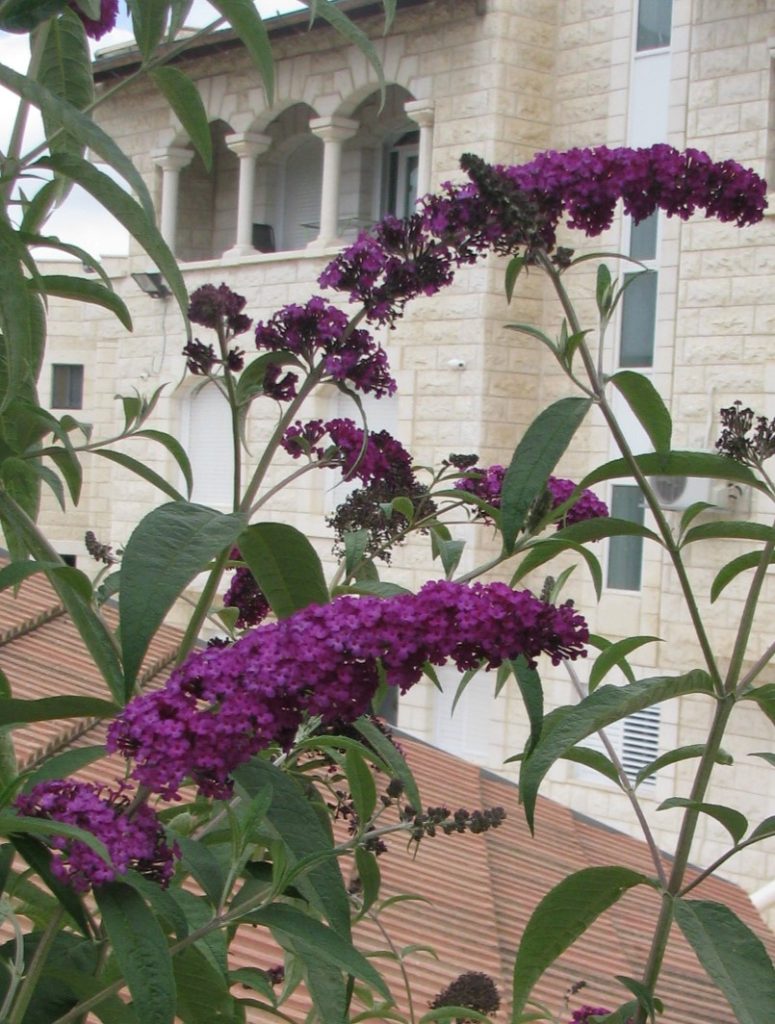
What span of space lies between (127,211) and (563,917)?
55 centimetres

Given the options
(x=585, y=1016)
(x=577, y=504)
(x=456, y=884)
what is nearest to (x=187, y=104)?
(x=577, y=504)

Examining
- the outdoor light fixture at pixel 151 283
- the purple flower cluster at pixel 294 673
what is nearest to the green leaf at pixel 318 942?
the purple flower cluster at pixel 294 673

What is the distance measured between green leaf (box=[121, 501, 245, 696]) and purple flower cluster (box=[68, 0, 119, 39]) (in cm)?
58

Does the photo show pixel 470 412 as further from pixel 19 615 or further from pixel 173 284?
pixel 173 284

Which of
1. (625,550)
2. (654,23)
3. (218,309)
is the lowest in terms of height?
(625,550)

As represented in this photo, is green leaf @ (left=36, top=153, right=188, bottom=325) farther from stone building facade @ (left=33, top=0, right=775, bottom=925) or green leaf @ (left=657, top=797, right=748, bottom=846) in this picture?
stone building facade @ (left=33, top=0, right=775, bottom=925)

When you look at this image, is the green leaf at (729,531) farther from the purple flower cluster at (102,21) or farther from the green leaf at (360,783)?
the purple flower cluster at (102,21)

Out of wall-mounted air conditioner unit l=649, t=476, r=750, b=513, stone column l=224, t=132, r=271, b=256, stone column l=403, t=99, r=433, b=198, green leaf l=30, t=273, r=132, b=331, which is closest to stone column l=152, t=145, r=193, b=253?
stone column l=224, t=132, r=271, b=256

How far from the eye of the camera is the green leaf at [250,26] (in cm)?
92

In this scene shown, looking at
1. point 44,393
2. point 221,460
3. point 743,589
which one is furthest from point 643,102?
point 44,393

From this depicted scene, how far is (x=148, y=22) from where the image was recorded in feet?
3.10

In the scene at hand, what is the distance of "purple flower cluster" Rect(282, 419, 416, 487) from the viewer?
115 cm

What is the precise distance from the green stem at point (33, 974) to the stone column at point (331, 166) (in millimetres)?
9485

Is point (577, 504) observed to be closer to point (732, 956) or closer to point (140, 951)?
point (732, 956)
